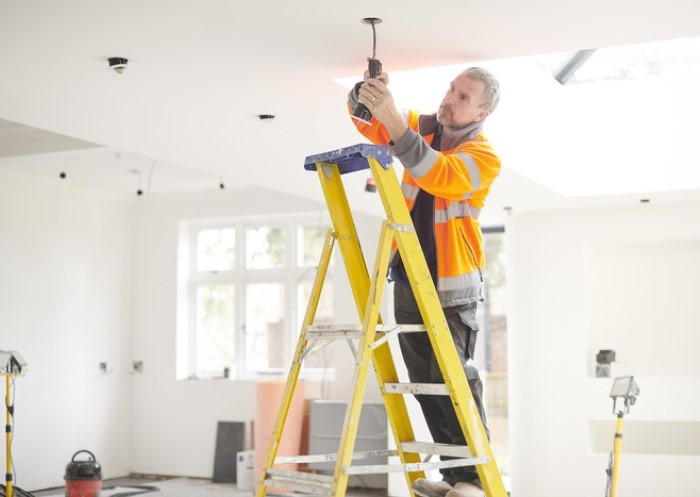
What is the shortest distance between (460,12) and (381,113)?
29.4 inches

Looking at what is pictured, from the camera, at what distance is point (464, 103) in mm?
2977

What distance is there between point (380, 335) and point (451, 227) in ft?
1.55

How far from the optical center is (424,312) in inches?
104

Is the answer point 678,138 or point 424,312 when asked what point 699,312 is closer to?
point 678,138

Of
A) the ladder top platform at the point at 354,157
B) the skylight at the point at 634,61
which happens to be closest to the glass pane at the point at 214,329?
the skylight at the point at 634,61

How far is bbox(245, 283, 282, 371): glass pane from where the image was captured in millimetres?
9617

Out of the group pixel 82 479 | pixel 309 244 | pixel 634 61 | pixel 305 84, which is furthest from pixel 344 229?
pixel 309 244

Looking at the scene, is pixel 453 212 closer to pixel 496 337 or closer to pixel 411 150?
pixel 411 150

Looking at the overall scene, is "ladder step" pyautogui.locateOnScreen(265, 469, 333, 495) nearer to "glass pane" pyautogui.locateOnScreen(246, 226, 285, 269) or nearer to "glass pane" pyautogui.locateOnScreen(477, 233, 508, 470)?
"glass pane" pyautogui.locateOnScreen(246, 226, 285, 269)

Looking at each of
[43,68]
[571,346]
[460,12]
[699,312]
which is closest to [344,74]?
[460,12]

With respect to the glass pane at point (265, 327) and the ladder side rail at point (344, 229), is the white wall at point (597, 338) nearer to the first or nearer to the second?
the glass pane at point (265, 327)

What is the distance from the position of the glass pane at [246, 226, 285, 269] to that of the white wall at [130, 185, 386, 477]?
11.0 inches

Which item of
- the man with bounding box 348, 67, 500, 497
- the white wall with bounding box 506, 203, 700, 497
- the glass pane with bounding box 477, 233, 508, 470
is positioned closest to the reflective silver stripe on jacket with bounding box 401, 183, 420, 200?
the man with bounding box 348, 67, 500, 497

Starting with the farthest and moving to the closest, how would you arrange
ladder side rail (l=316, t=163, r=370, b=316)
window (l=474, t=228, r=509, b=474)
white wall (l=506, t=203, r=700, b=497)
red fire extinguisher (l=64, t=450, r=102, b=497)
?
window (l=474, t=228, r=509, b=474), red fire extinguisher (l=64, t=450, r=102, b=497), white wall (l=506, t=203, r=700, b=497), ladder side rail (l=316, t=163, r=370, b=316)
